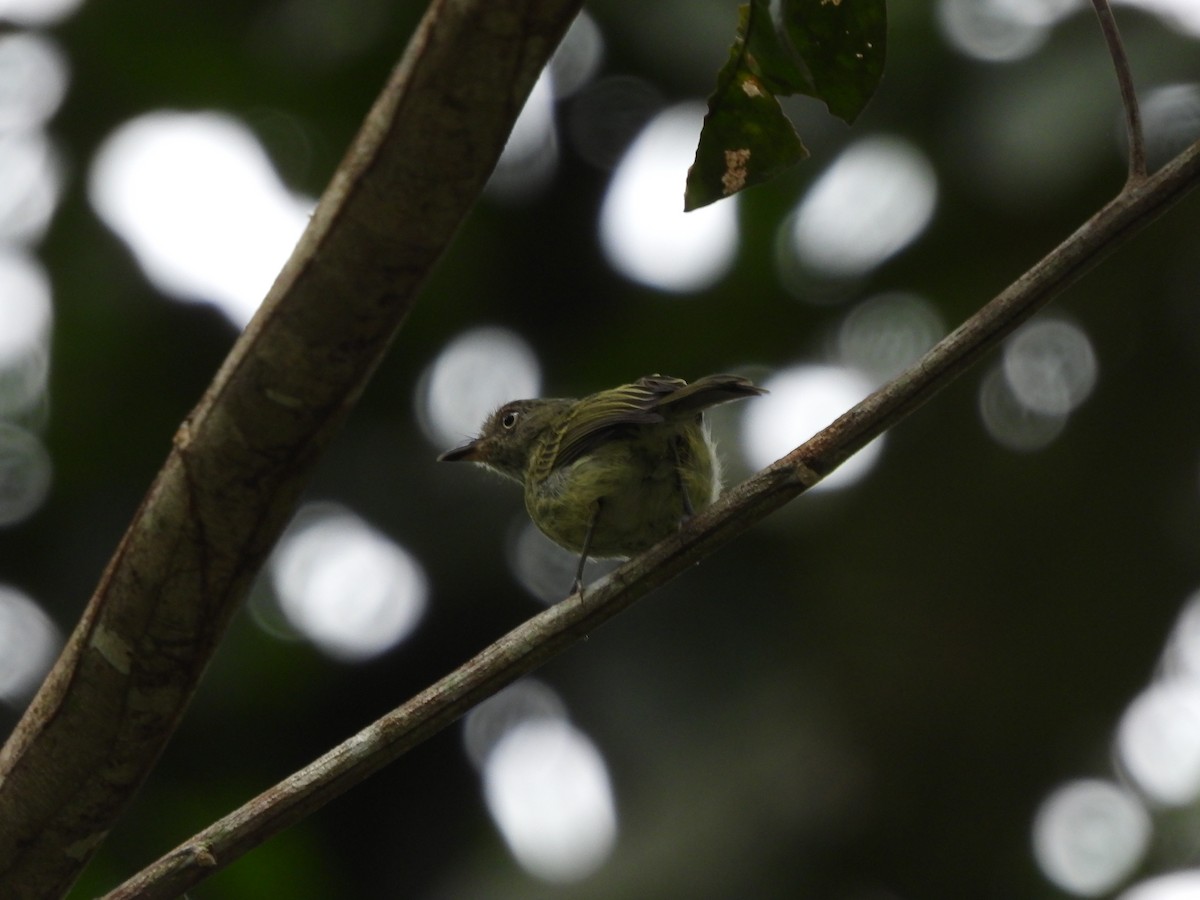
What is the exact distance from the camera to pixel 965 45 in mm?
7672

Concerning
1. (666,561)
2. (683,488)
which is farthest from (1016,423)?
(666,561)

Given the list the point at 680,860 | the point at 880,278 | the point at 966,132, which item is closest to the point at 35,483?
the point at 680,860

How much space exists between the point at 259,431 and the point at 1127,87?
1.67m

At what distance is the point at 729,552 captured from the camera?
25.8ft

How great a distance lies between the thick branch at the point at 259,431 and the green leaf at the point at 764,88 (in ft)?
2.67

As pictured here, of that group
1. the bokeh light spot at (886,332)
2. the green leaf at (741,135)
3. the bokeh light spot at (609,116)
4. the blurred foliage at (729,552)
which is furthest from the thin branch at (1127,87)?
the bokeh light spot at (609,116)

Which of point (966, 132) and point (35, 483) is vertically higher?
point (35, 483)

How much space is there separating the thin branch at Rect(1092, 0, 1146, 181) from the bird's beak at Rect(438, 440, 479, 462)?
334 cm

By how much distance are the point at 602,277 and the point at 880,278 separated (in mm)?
1680

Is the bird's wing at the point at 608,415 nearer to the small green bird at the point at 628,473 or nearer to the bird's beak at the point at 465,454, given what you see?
the small green bird at the point at 628,473

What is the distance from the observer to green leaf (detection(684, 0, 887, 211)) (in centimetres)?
280

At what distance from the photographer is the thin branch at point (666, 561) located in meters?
2.51

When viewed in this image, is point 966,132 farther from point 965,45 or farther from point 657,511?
point 657,511

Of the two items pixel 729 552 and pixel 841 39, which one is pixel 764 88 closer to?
pixel 841 39
